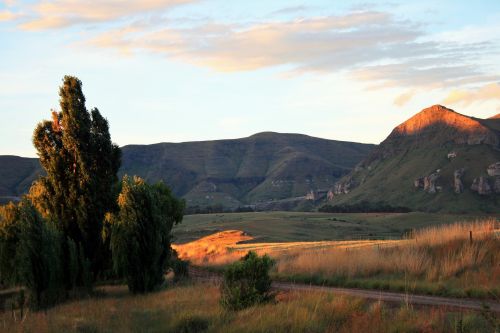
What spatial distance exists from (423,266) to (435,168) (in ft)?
372

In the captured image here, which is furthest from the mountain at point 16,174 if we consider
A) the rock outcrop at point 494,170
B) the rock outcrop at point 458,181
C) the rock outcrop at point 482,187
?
the rock outcrop at point 494,170

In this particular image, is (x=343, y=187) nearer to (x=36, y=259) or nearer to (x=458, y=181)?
(x=458, y=181)

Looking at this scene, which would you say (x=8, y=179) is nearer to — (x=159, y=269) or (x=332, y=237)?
(x=332, y=237)

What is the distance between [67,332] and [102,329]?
0.81 metres

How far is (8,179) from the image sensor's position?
16550 centimetres

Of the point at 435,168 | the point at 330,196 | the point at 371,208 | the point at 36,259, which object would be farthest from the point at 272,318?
the point at 330,196

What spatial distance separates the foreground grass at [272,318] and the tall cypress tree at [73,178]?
25.8 ft

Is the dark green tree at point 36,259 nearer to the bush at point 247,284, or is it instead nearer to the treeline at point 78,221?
the treeline at point 78,221

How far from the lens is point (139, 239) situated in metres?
19.4

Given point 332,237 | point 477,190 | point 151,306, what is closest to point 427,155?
point 477,190

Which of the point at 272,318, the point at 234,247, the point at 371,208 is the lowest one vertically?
the point at 371,208

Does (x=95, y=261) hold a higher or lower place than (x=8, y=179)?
lower

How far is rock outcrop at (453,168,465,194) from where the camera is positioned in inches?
4437

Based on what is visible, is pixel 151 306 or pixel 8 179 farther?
pixel 8 179
